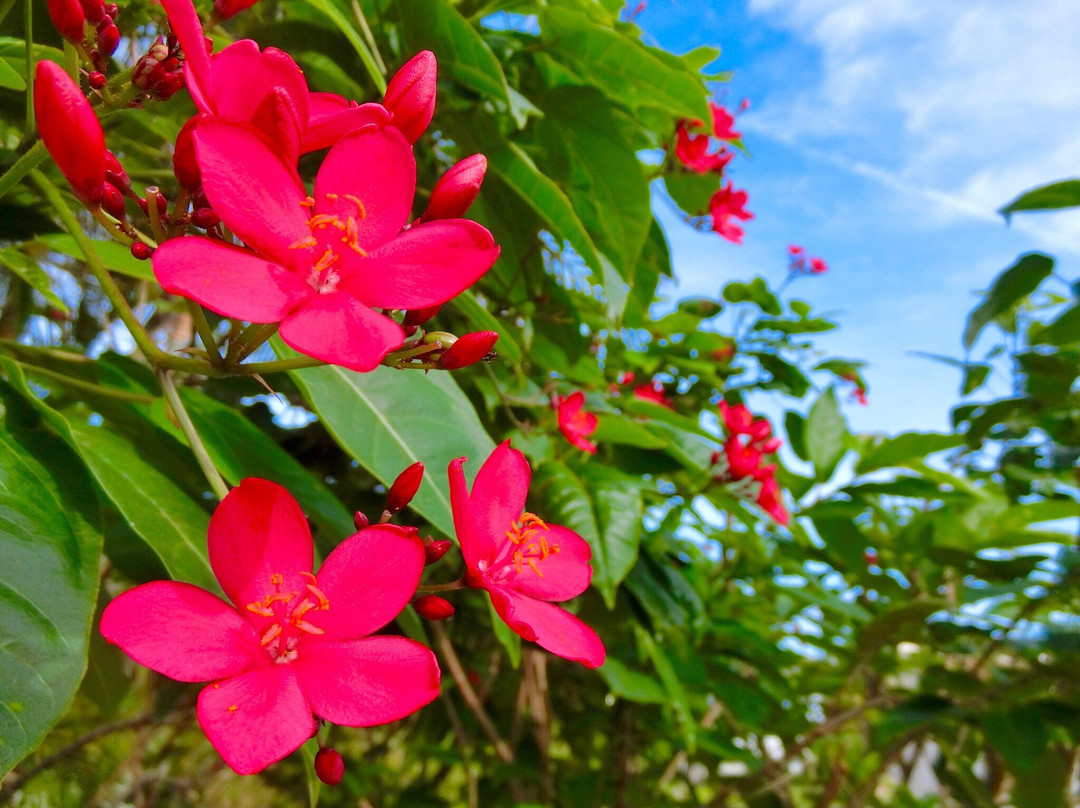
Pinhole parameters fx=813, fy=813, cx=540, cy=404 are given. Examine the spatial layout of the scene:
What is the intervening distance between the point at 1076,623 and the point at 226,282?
193 cm

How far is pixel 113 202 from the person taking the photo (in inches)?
18.5

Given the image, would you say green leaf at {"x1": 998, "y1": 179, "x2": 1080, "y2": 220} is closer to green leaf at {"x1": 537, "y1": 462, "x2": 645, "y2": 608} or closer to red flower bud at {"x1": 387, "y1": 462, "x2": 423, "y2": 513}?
green leaf at {"x1": 537, "y1": 462, "x2": 645, "y2": 608}

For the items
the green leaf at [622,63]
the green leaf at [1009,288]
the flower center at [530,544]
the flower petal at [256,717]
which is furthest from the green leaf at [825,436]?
the flower petal at [256,717]

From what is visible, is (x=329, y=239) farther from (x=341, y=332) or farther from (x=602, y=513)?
(x=602, y=513)

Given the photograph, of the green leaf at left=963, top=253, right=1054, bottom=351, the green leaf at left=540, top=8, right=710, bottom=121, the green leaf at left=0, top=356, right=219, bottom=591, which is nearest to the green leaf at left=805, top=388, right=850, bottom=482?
the green leaf at left=963, top=253, right=1054, bottom=351

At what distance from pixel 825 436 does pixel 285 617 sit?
4.66 ft

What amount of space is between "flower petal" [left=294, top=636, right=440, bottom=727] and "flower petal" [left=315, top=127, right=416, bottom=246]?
0.80 ft

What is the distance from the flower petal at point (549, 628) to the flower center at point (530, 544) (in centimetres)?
2

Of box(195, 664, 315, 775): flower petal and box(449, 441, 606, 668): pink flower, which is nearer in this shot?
box(195, 664, 315, 775): flower petal

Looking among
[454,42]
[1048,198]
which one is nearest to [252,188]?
[454,42]

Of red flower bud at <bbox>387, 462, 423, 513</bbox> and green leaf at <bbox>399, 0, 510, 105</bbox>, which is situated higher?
green leaf at <bbox>399, 0, 510, 105</bbox>

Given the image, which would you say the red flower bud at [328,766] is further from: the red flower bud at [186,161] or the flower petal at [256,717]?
the red flower bud at [186,161]

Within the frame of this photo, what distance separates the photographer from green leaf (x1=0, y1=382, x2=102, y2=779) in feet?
1.46

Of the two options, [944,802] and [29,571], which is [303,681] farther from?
[944,802]
